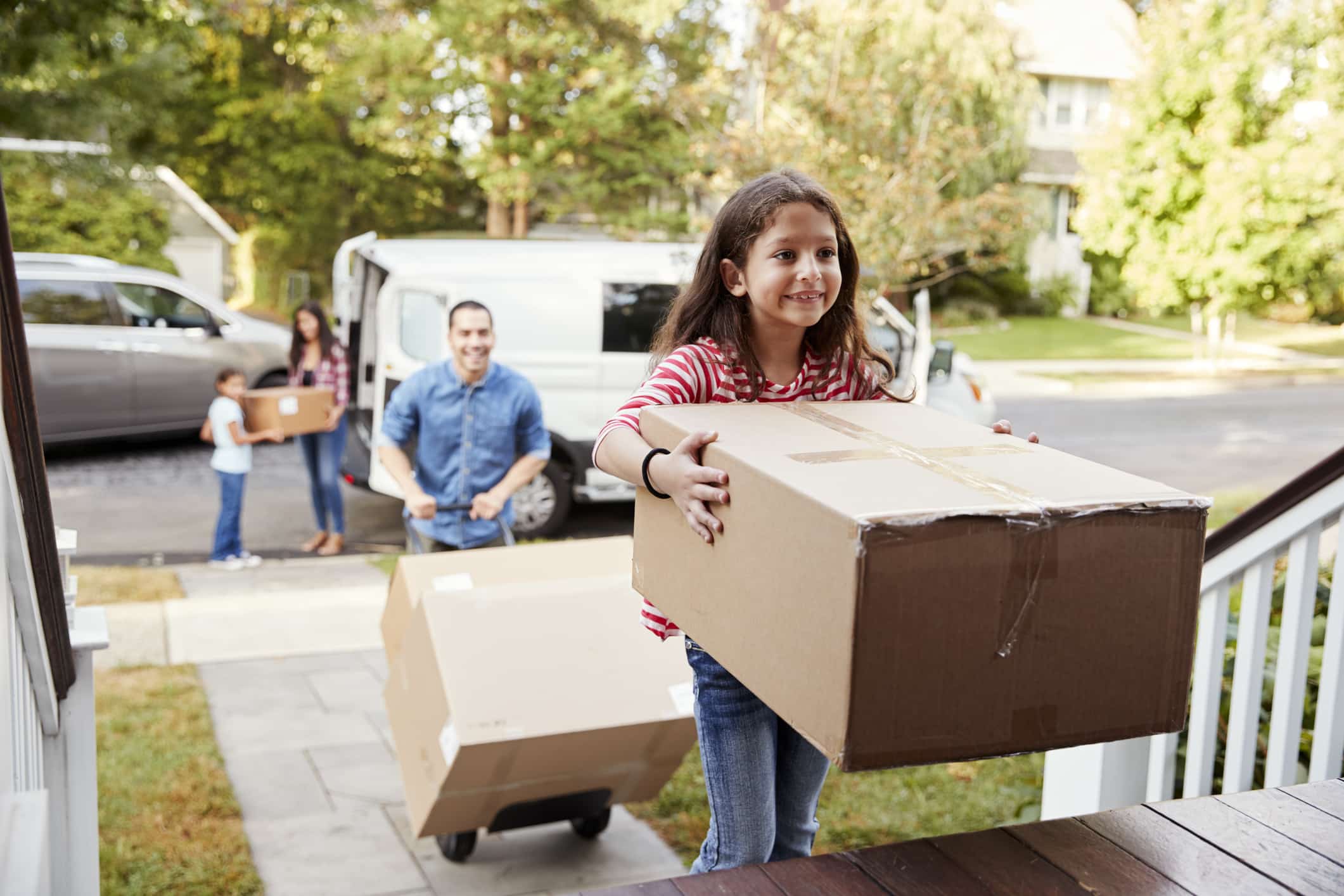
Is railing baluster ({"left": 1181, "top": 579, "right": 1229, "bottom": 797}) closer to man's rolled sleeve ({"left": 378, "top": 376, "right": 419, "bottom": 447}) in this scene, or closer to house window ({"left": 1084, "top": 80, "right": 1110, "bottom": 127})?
man's rolled sleeve ({"left": 378, "top": 376, "right": 419, "bottom": 447})

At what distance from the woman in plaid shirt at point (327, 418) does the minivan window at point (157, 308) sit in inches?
125

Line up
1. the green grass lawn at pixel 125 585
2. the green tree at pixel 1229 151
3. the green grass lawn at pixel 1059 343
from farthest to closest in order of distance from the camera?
the green grass lawn at pixel 1059 343 < the green tree at pixel 1229 151 < the green grass lawn at pixel 125 585

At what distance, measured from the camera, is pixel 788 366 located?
91.0 inches

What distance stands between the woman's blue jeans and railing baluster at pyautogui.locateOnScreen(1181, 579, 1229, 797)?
6083mm

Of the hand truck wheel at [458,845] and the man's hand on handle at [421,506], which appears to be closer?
the hand truck wheel at [458,845]

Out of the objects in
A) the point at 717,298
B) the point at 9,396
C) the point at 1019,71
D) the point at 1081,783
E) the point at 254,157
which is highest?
the point at 1019,71

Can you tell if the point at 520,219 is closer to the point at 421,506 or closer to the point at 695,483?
the point at 421,506

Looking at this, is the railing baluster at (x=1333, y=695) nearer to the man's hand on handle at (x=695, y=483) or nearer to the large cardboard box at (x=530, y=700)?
the large cardboard box at (x=530, y=700)

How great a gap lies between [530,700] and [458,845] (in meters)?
0.90

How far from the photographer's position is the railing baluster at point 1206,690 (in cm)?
299

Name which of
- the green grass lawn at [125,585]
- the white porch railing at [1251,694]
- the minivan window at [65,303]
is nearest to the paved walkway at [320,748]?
the green grass lawn at [125,585]

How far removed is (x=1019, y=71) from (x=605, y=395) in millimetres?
19658

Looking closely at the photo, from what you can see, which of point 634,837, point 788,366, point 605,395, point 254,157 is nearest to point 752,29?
point 605,395

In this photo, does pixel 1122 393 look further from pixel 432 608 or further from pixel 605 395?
pixel 432 608
